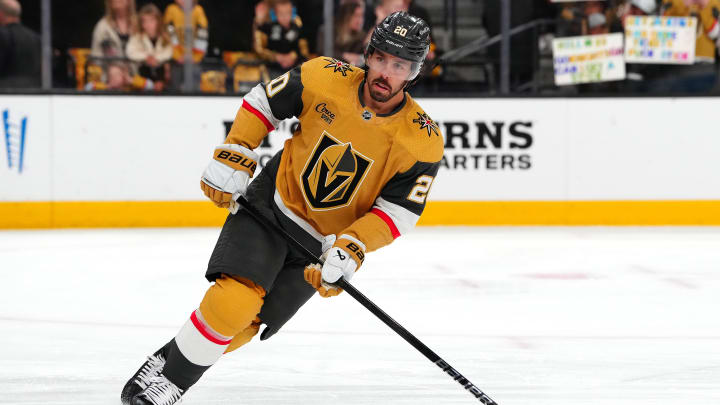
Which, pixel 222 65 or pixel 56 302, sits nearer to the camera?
pixel 56 302

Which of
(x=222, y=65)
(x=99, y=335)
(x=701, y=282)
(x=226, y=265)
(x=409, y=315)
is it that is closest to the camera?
(x=226, y=265)

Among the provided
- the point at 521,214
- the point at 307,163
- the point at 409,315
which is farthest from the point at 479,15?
the point at 307,163

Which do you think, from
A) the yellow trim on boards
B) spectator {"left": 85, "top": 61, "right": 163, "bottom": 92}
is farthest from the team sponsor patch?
spectator {"left": 85, "top": 61, "right": 163, "bottom": 92}

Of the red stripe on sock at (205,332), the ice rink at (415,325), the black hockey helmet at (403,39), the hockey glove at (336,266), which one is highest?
the black hockey helmet at (403,39)

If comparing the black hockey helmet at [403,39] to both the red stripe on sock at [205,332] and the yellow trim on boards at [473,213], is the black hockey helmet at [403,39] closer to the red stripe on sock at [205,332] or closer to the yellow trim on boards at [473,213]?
the red stripe on sock at [205,332]

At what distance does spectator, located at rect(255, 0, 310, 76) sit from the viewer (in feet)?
21.4

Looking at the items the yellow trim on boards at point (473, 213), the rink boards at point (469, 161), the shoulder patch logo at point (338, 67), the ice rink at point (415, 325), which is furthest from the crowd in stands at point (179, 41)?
the shoulder patch logo at point (338, 67)

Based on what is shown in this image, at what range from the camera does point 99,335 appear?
330 centimetres

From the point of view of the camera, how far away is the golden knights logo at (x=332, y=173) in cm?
239

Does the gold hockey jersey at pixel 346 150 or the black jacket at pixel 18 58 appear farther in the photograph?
the black jacket at pixel 18 58

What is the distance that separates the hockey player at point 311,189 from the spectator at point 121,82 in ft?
13.6

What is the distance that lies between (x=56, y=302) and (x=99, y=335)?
68cm

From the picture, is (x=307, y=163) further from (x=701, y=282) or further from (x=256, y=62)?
(x=256, y=62)

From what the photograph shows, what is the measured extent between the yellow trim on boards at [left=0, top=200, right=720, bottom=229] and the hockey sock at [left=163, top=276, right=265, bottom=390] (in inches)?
159
